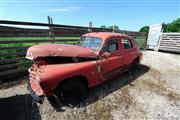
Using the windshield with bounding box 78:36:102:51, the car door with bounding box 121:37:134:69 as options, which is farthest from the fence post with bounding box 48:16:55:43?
the car door with bounding box 121:37:134:69

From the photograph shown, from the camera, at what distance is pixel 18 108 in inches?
138

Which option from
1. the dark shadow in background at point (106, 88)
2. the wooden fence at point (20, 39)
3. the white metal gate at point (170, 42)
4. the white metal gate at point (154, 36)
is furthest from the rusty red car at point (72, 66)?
the white metal gate at point (154, 36)

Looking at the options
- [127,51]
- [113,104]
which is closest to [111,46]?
[127,51]

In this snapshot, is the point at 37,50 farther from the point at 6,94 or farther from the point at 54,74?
the point at 6,94

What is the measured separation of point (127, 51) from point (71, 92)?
8.76 feet

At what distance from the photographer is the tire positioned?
10.7 ft

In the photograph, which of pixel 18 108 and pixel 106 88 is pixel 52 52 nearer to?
pixel 18 108

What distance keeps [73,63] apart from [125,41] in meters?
2.52

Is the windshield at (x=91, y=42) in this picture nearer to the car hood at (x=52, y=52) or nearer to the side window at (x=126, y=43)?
the car hood at (x=52, y=52)

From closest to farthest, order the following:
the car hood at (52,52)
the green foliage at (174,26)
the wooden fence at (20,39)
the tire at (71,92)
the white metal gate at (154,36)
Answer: the car hood at (52,52) → the tire at (71,92) → the wooden fence at (20,39) → the white metal gate at (154,36) → the green foliage at (174,26)

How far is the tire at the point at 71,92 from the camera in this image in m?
3.26

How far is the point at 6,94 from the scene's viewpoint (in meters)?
4.14

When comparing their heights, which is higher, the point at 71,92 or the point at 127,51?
the point at 127,51

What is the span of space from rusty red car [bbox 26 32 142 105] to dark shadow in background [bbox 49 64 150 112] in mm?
223
